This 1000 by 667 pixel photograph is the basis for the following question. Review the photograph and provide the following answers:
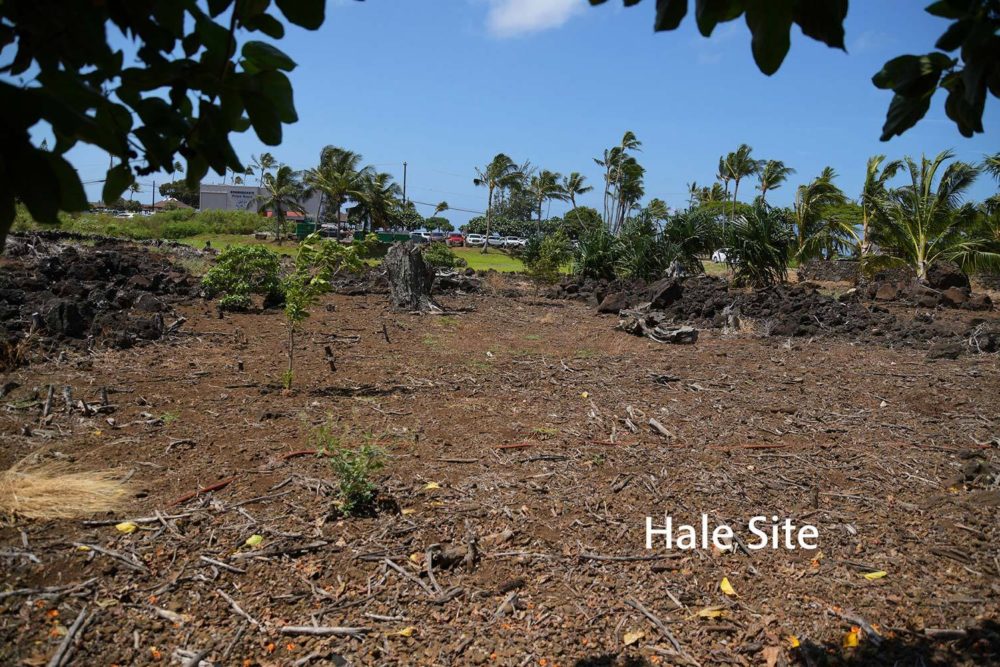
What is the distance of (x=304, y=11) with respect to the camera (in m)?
1.31

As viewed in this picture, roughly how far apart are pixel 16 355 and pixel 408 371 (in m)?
4.07

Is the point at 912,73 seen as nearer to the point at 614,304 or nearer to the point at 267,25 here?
the point at 267,25

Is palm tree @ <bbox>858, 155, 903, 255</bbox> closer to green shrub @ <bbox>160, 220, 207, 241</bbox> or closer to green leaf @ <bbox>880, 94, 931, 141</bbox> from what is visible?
green leaf @ <bbox>880, 94, 931, 141</bbox>

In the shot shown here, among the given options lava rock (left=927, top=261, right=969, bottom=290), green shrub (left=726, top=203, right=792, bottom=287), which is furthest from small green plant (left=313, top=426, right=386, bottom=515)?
lava rock (left=927, top=261, right=969, bottom=290)

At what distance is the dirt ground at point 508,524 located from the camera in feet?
9.58

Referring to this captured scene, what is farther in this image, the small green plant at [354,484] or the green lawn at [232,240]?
the green lawn at [232,240]

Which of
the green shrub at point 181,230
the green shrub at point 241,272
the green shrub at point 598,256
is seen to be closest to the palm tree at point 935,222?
the green shrub at point 598,256

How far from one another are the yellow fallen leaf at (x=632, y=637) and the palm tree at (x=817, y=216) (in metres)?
22.9

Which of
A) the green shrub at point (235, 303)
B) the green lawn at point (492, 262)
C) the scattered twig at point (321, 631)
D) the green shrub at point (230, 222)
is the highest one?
the green shrub at point (230, 222)

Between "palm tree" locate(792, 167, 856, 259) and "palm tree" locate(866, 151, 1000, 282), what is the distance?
10.3 feet

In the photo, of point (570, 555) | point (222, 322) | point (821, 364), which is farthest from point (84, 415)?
point (821, 364)

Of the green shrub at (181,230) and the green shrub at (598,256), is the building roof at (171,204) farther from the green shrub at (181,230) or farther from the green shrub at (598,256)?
the green shrub at (598,256)

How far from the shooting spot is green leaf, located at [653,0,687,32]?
1449 millimetres

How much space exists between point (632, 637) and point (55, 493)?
131 inches
